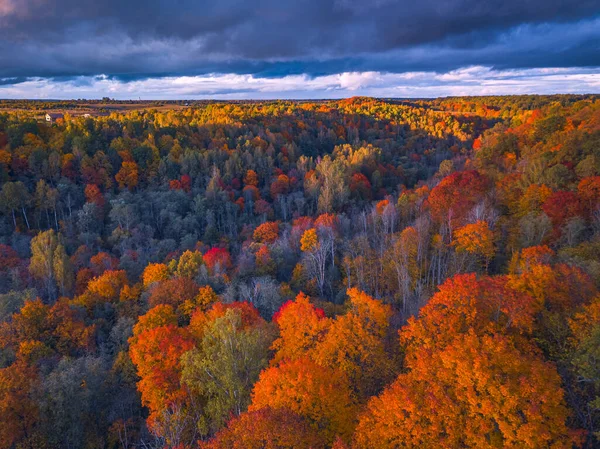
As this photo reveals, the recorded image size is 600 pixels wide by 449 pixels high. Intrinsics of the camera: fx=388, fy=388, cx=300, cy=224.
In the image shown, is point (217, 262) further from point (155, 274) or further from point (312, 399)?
point (312, 399)

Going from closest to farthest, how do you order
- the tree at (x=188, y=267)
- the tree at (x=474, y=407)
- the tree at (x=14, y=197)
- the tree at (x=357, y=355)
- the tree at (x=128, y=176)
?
the tree at (x=474, y=407), the tree at (x=357, y=355), the tree at (x=188, y=267), the tree at (x=14, y=197), the tree at (x=128, y=176)


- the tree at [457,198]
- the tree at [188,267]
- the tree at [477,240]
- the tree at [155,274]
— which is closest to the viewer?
the tree at [477,240]

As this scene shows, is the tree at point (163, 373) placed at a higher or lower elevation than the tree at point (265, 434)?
lower

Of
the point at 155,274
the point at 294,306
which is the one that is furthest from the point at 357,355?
the point at 155,274

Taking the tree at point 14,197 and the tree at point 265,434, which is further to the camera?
the tree at point 14,197

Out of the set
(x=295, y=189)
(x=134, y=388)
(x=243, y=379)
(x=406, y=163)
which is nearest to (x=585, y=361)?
(x=243, y=379)

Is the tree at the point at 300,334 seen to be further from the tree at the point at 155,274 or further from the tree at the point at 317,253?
the tree at the point at 155,274

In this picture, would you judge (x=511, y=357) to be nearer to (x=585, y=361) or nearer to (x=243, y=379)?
(x=585, y=361)

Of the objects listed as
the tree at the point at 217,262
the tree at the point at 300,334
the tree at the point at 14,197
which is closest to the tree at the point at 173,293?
the tree at the point at 217,262
